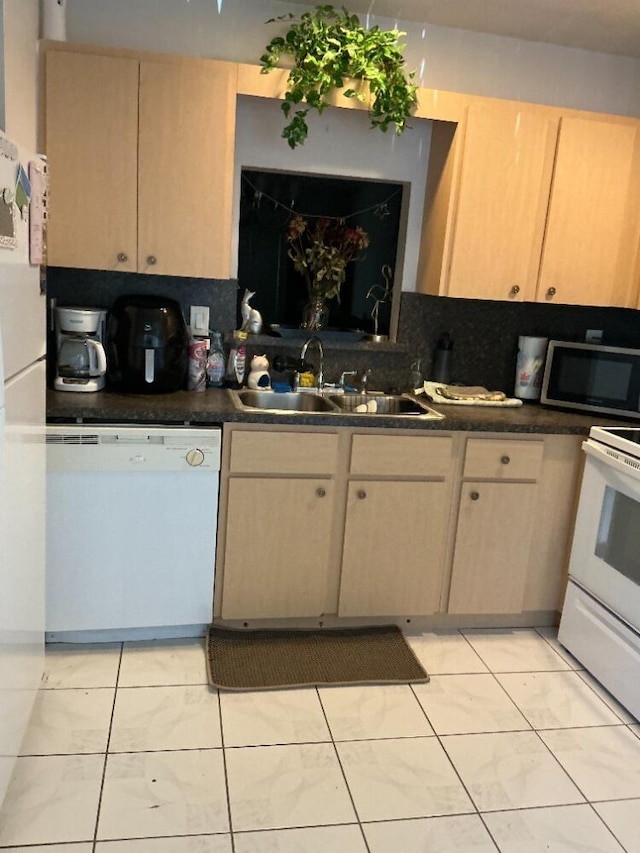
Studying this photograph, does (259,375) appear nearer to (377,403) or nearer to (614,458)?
(377,403)

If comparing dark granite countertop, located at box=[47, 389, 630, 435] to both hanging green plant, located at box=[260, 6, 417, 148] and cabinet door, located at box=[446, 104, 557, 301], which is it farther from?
hanging green plant, located at box=[260, 6, 417, 148]

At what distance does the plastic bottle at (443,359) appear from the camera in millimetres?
3248

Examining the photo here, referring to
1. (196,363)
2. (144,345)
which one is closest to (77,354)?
(144,345)

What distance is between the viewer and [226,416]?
8.38 ft

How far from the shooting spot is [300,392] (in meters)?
3.04

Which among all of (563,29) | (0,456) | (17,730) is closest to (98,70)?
(0,456)

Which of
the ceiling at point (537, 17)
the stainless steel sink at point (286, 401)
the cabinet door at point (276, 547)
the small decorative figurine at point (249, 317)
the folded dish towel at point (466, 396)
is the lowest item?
the cabinet door at point (276, 547)

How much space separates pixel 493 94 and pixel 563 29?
13.8 inches

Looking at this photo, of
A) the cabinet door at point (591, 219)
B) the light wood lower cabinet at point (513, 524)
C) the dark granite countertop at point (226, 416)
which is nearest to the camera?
the dark granite countertop at point (226, 416)

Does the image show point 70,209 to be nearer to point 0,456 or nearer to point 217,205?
point 217,205

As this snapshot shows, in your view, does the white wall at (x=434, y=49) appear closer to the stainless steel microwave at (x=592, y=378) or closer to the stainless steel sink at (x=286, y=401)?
the stainless steel microwave at (x=592, y=378)

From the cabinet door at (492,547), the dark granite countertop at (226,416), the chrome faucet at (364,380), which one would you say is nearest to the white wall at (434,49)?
the chrome faucet at (364,380)

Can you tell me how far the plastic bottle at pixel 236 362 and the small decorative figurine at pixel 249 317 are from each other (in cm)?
6

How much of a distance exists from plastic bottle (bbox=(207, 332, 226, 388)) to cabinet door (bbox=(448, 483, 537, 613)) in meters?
1.10
